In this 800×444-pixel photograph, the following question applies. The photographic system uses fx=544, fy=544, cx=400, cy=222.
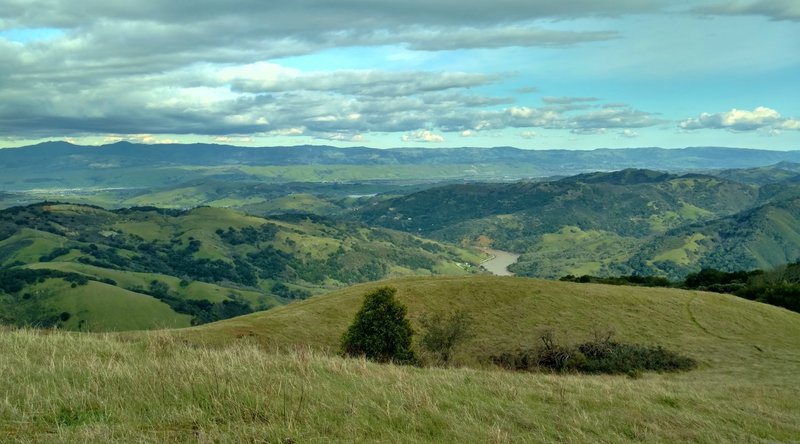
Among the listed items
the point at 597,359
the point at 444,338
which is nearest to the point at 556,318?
the point at 444,338

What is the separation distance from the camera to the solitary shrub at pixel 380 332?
45250mm

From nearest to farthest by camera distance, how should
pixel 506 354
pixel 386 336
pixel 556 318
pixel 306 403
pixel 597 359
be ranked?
pixel 306 403
pixel 597 359
pixel 386 336
pixel 506 354
pixel 556 318

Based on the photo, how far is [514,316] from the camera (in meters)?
63.2

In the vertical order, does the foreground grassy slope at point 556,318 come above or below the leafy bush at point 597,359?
below

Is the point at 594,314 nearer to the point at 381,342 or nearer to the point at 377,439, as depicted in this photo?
the point at 381,342

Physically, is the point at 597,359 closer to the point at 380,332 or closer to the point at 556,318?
the point at 556,318

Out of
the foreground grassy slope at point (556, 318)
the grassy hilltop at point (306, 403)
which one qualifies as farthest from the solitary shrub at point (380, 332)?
the grassy hilltop at point (306, 403)

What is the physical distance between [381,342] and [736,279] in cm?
10679

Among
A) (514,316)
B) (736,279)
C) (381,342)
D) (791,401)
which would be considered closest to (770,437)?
(791,401)

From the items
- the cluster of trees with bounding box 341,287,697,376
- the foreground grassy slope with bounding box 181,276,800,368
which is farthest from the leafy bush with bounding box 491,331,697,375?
the foreground grassy slope with bounding box 181,276,800,368

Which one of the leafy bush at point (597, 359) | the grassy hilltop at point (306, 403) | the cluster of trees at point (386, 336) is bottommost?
the leafy bush at point (597, 359)

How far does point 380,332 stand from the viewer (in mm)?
46250

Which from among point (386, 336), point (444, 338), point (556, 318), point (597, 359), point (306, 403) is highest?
point (306, 403)

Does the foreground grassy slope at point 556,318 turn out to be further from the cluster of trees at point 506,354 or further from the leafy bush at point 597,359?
the leafy bush at point 597,359
